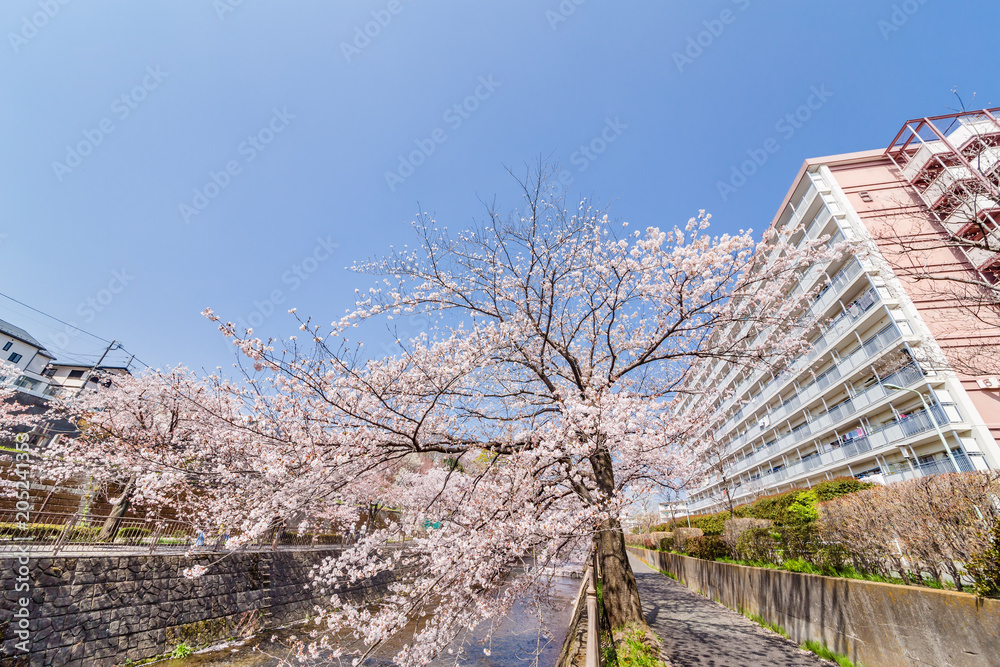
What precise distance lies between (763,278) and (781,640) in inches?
277

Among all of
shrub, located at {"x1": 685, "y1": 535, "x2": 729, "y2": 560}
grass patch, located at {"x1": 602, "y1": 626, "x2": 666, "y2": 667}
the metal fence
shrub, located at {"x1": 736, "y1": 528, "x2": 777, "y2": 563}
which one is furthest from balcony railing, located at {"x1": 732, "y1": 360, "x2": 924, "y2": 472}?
the metal fence

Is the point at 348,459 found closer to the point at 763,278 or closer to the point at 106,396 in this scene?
the point at 763,278

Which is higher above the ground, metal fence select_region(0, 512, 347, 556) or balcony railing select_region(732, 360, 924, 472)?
balcony railing select_region(732, 360, 924, 472)

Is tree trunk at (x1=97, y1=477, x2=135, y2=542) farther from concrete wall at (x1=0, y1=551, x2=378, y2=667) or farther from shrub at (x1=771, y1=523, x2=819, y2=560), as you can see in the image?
shrub at (x1=771, y1=523, x2=819, y2=560)

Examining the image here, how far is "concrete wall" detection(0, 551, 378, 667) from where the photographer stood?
308 inches

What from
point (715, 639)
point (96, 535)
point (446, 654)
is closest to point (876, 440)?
point (715, 639)

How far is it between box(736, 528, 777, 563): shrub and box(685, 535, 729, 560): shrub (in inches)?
69.1

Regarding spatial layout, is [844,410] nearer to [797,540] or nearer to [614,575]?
[797,540]

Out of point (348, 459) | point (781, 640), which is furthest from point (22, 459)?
point (781, 640)

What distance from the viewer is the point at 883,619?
195 inches

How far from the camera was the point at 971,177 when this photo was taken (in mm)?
6516

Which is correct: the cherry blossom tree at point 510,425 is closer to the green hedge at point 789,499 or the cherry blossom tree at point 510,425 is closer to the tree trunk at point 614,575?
the tree trunk at point 614,575

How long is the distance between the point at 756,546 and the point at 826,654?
383cm

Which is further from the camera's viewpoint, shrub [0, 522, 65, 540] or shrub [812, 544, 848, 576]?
shrub [0, 522, 65, 540]
